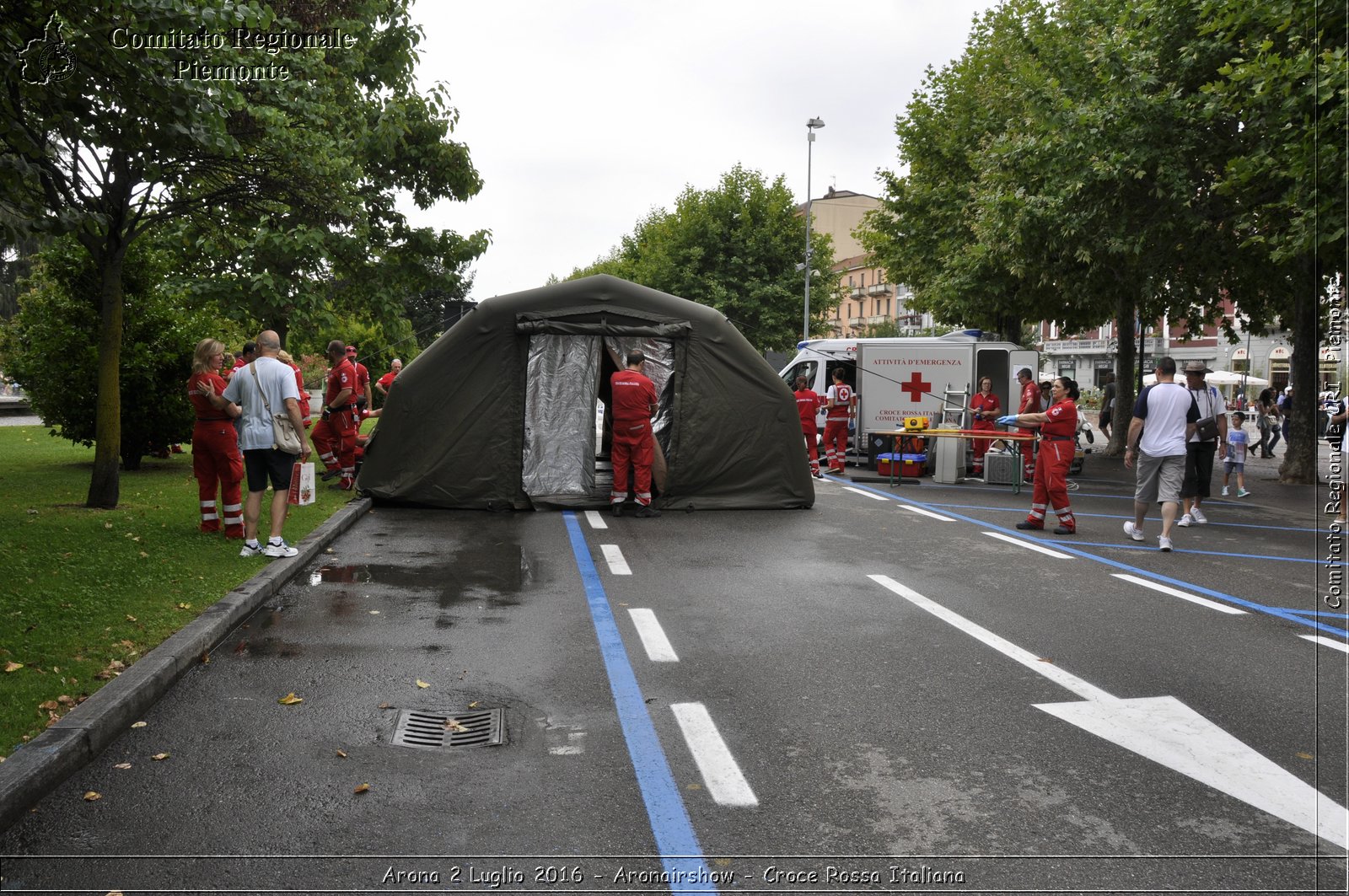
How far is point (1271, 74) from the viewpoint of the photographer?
39.7 feet

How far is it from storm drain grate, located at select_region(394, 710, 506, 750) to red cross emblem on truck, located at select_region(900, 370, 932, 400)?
17037 millimetres

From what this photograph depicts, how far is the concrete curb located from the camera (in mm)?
3863

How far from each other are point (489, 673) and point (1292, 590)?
6.57 m

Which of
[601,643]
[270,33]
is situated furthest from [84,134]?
[601,643]

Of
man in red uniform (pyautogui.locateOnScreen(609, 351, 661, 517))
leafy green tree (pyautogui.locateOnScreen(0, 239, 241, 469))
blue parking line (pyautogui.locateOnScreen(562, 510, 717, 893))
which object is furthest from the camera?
leafy green tree (pyautogui.locateOnScreen(0, 239, 241, 469))

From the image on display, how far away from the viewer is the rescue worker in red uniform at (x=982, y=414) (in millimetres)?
19344

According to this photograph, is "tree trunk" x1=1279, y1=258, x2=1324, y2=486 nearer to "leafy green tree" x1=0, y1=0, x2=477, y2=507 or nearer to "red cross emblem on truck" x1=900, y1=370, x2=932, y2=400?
"red cross emblem on truck" x1=900, y1=370, x2=932, y2=400

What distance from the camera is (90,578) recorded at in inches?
294

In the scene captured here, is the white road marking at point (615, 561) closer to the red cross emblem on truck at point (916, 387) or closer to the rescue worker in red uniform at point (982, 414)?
the rescue worker in red uniform at point (982, 414)

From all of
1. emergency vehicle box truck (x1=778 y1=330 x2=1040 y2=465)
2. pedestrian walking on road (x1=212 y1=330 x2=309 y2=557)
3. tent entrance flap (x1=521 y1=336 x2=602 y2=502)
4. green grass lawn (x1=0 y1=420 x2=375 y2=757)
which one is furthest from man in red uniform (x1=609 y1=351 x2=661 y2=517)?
emergency vehicle box truck (x1=778 y1=330 x2=1040 y2=465)

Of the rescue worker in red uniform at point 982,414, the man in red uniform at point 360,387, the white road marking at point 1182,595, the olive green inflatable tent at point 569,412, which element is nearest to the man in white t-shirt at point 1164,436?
the white road marking at point 1182,595

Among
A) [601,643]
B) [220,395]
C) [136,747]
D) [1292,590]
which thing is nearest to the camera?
[136,747]

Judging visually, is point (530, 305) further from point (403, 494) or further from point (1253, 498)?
point (1253, 498)

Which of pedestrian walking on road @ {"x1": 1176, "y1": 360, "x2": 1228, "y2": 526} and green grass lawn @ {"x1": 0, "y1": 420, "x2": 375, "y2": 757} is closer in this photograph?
green grass lawn @ {"x1": 0, "y1": 420, "x2": 375, "y2": 757}
